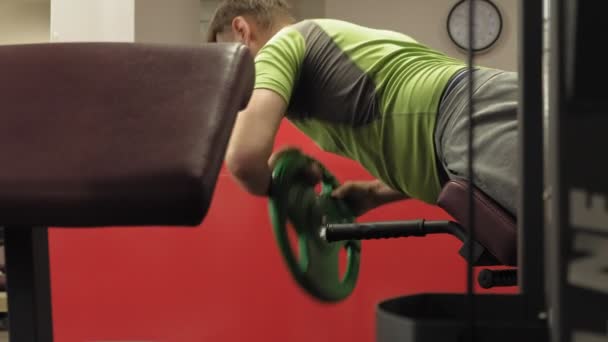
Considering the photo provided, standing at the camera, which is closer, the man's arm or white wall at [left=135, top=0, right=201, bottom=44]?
the man's arm

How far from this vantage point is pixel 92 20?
9.90 feet

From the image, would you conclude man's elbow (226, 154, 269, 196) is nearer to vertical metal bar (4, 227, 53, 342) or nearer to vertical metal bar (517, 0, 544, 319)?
vertical metal bar (4, 227, 53, 342)

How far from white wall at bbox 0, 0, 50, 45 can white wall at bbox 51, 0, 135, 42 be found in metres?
2.68

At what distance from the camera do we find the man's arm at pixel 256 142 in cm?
118

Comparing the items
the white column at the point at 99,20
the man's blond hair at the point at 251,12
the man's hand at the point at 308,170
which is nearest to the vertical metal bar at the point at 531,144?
the man's hand at the point at 308,170

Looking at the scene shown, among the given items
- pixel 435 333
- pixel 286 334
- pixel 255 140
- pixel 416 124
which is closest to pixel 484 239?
pixel 416 124

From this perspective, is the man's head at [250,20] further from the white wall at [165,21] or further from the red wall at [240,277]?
the white wall at [165,21]

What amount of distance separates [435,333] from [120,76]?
48cm

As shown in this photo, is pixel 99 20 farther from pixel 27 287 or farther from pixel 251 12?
pixel 27 287

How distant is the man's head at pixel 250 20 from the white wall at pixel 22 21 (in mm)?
4155

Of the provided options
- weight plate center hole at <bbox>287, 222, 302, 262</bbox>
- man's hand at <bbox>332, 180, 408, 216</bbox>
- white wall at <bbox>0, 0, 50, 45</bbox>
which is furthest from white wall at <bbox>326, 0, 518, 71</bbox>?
weight plate center hole at <bbox>287, 222, 302, 262</bbox>

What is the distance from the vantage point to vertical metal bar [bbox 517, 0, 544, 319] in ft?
1.46

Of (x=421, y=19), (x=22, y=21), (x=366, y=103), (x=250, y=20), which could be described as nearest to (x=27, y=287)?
(x=366, y=103)

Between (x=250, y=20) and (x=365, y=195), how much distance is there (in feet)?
1.74
